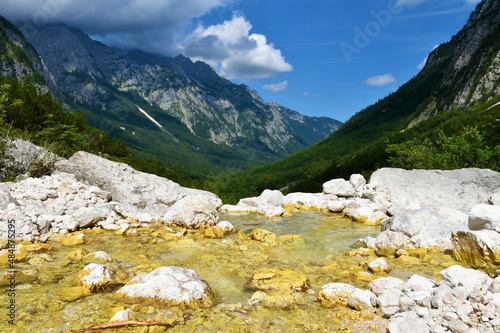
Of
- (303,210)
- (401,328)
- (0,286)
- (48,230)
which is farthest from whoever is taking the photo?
(303,210)

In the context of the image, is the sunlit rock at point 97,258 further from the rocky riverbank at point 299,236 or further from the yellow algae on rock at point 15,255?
the yellow algae on rock at point 15,255

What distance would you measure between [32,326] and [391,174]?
82.4ft

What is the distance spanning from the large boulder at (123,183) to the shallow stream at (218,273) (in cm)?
462

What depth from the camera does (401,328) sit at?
704 centimetres

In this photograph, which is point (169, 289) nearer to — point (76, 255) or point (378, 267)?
point (76, 255)

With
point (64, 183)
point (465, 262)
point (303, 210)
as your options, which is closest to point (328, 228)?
point (303, 210)

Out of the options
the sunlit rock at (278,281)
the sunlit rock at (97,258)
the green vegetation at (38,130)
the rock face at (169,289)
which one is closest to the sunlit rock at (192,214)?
the sunlit rock at (97,258)

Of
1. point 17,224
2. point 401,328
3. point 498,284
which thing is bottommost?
point 401,328

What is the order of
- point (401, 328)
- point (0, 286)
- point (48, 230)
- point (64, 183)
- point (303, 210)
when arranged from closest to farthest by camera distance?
point (401, 328) < point (0, 286) < point (48, 230) < point (64, 183) < point (303, 210)

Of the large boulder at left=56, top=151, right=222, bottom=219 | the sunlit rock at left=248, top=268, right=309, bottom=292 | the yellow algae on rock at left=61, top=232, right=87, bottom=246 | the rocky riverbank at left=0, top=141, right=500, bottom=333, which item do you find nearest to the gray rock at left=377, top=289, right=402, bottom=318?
the rocky riverbank at left=0, top=141, right=500, bottom=333

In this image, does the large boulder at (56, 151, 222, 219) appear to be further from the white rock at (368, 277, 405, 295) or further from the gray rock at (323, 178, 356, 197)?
the white rock at (368, 277, 405, 295)

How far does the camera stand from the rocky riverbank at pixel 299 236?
26.1ft

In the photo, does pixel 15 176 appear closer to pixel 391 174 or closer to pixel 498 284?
pixel 498 284

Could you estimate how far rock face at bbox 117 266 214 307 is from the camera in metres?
8.57
